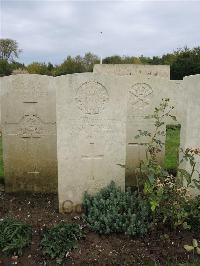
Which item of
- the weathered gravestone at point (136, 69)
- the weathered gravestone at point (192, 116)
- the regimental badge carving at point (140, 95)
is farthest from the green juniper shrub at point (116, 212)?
the weathered gravestone at point (136, 69)

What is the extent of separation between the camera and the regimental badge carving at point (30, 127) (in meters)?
6.33

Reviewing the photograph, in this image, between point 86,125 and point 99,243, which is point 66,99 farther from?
point 99,243

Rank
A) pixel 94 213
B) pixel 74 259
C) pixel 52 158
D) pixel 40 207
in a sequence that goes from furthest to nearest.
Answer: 1. pixel 52 158
2. pixel 40 207
3. pixel 94 213
4. pixel 74 259

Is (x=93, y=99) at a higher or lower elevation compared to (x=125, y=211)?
higher

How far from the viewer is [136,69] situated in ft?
27.9

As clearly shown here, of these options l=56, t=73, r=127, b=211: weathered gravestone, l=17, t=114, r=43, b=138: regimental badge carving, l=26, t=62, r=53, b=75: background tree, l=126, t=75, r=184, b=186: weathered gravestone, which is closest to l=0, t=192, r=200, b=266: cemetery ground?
l=56, t=73, r=127, b=211: weathered gravestone

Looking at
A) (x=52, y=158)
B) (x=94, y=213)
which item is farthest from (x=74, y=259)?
(x=52, y=158)

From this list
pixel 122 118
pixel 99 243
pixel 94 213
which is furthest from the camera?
pixel 122 118

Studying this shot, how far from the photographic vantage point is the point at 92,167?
5.33 m

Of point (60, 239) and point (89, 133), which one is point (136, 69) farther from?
point (60, 239)

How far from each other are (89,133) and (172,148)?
485cm

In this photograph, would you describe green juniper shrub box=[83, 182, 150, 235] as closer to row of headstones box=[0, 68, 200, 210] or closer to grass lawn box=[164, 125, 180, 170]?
row of headstones box=[0, 68, 200, 210]

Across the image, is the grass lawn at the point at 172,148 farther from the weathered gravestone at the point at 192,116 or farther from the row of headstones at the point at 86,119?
the row of headstones at the point at 86,119

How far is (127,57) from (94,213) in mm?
40910
